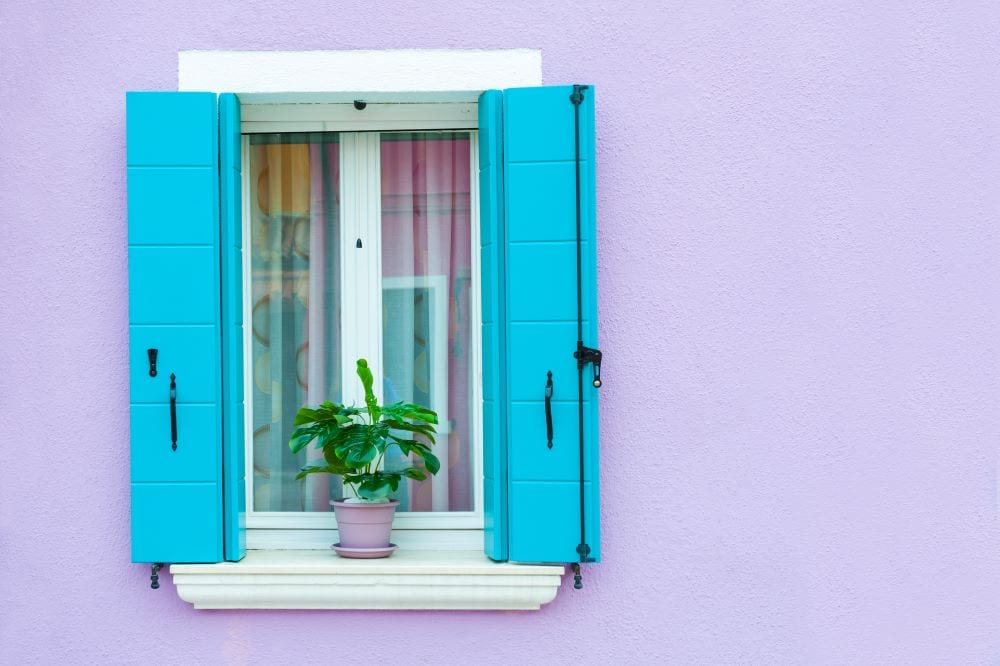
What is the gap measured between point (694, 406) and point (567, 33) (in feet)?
4.23

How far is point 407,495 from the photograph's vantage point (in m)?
4.16

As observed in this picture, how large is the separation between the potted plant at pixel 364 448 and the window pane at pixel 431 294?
218mm

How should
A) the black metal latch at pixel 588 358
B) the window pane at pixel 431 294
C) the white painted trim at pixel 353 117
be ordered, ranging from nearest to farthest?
the black metal latch at pixel 588 358 → the white painted trim at pixel 353 117 → the window pane at pixel 431 294

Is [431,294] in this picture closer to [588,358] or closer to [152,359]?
Answer: [588,358]

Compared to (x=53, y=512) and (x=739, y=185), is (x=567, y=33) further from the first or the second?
(x=53, y=512)

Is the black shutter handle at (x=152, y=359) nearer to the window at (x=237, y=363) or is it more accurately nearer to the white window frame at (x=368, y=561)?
the window at (x=237, y=363)

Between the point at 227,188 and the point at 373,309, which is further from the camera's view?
the point at 373,309

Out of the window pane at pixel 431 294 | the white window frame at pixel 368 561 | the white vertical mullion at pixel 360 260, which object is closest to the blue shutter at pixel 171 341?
the white window frame at pixel 368 561

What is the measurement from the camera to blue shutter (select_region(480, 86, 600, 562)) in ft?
12.4

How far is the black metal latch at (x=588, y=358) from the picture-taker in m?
3.74

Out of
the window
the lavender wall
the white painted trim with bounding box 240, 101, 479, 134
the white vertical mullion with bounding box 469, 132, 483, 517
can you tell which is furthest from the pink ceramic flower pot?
the white painted trim with bounding box 240, 101, 479, 134

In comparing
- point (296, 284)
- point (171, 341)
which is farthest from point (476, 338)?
point (171, 341)

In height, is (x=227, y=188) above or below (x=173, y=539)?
above

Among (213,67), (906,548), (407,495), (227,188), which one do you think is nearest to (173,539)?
(407,495)
